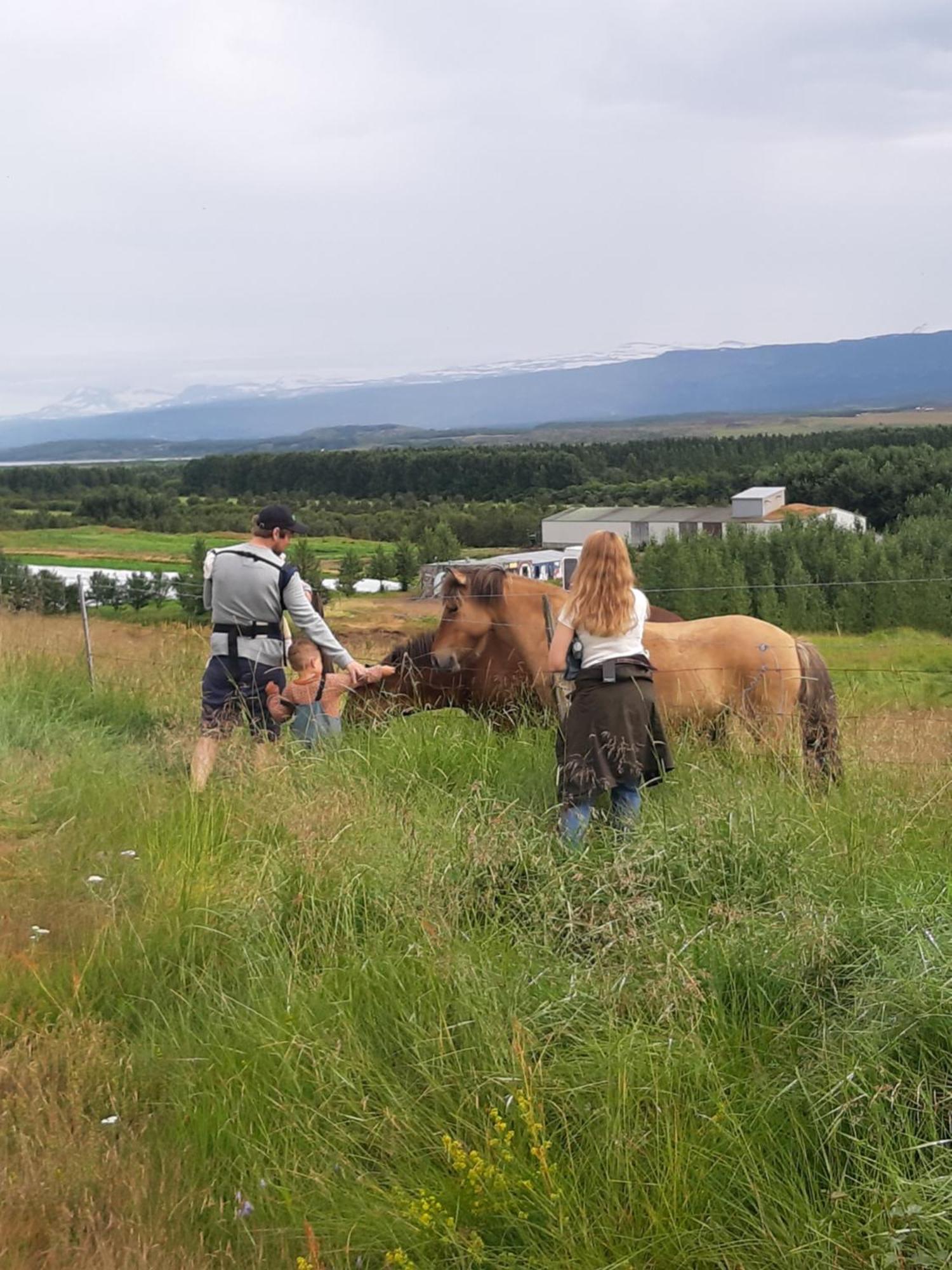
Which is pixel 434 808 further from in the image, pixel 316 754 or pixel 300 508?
pixel 300 508

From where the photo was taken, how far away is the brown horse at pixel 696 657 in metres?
6.26

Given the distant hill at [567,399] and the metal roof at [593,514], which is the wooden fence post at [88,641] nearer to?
the metal roof at [593,514]

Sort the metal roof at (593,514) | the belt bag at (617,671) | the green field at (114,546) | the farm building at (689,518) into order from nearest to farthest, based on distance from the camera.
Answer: the belt bag at (617,671), the green field at (114,546), the farm building at (689,518), the metal roof at (593,514)

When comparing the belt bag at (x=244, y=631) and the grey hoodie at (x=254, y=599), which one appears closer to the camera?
the grey hoodie at (x=254, y=599)

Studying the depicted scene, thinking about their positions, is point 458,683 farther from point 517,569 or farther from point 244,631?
point 244,631

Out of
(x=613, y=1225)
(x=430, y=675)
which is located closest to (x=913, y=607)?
(x=430, y=675)

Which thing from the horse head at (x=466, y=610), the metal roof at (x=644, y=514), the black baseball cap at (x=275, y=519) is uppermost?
the black baseball cap at (x=275, y=519)

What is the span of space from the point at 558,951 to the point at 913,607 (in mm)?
28994

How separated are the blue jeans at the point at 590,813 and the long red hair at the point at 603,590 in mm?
654

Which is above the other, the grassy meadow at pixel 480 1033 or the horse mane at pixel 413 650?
the horse mane at pixel 413 650

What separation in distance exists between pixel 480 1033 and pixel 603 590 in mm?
2161

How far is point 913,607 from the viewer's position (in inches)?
1188

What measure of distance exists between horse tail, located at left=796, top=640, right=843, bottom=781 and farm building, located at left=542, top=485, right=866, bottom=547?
1054 centimetres

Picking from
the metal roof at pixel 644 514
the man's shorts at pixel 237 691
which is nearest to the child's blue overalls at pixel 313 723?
the man's shorts at pixel 237 691
